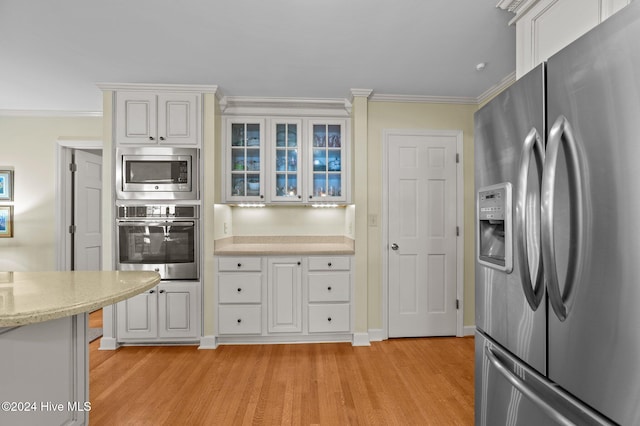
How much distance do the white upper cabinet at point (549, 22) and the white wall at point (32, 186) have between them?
4.54 metres

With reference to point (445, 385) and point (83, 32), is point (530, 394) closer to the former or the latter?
point (445, 385)

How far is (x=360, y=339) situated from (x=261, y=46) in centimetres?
269

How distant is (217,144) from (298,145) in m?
0.84

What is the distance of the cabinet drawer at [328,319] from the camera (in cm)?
310

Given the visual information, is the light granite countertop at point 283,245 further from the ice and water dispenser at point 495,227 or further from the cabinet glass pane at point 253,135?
the ice and water dispenser at point 495,227

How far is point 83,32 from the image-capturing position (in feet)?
7.10

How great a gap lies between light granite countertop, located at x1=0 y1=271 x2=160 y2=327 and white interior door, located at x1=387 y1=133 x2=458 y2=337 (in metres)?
2.35

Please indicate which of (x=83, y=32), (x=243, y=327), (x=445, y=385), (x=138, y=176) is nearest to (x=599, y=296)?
(x=445, y=385)

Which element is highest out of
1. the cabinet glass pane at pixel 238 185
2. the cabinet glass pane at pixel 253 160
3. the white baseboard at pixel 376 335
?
the cabinet glass pane at pixel 253 160

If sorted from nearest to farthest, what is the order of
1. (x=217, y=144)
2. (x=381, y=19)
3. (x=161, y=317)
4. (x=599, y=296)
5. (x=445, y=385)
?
(x=599, y=296), (x=381, y=19), (x=445, y=385), (x=161, y=317), (x=217, y=144)

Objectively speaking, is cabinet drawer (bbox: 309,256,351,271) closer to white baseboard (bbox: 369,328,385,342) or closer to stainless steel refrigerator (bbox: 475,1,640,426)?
white baseboard (bbox: 369,328,385,342)

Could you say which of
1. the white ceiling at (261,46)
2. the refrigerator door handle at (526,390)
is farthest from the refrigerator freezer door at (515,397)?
the white ceiling at (261,46)

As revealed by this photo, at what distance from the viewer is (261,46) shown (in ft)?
7.66

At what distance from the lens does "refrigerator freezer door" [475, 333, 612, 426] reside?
93cm
